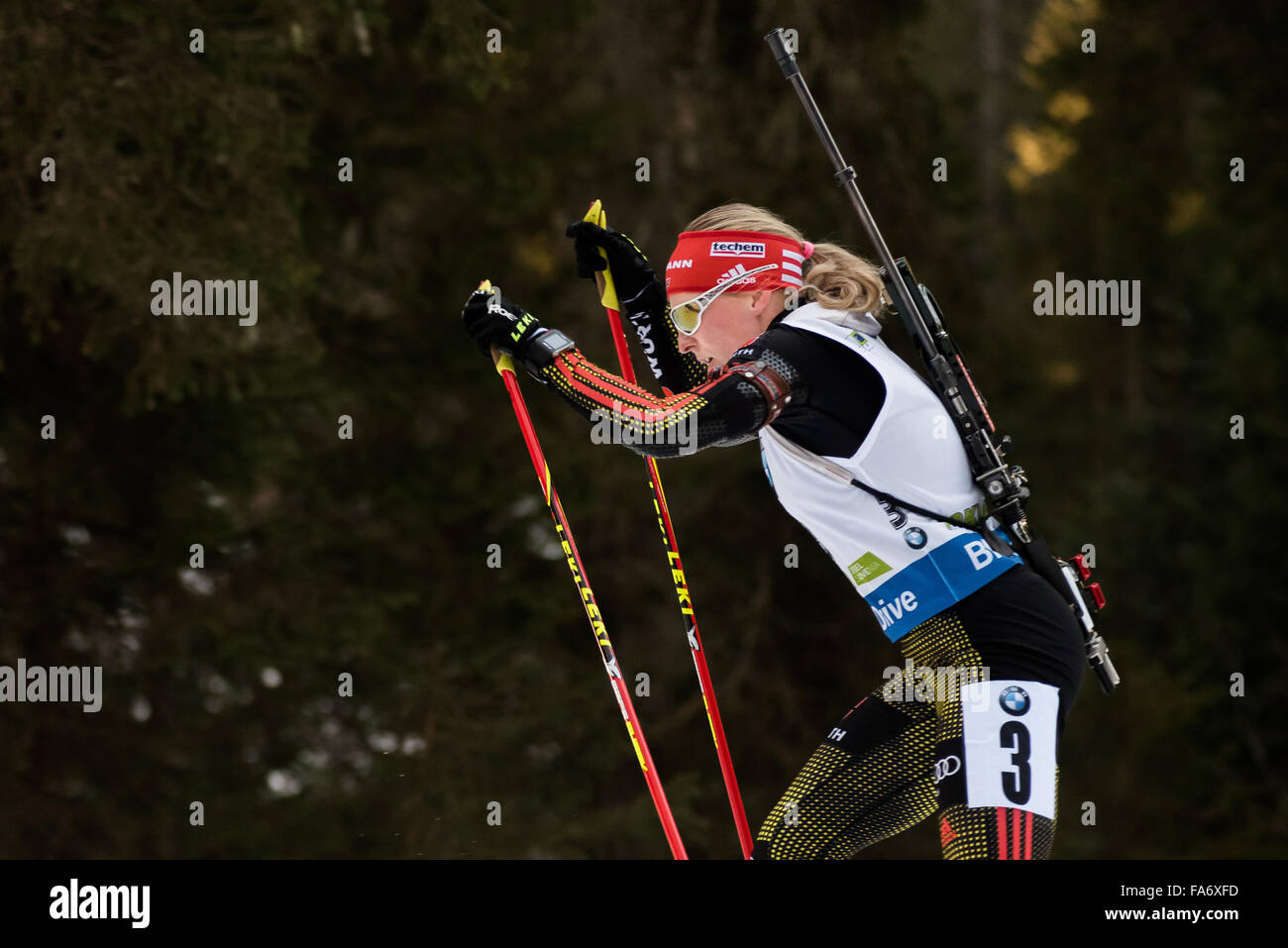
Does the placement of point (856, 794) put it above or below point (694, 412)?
below

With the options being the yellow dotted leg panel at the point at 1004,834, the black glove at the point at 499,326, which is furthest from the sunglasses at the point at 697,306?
the yellow dotted leg panel at the point at 1004,834

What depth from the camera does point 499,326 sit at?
12.2 ft

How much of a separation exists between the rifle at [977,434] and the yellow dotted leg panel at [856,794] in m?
0.47

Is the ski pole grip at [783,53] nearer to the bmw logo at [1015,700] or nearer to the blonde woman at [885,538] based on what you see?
the blonde woman at [885,538]

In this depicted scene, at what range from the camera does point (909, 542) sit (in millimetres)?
3439

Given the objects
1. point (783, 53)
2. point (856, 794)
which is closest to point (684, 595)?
point (856, 794)

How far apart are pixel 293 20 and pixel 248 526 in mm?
2501

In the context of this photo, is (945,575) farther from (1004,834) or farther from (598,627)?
(598,627)

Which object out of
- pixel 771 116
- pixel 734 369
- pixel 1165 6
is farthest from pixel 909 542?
pixel 1165 6

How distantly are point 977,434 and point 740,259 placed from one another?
759 mm

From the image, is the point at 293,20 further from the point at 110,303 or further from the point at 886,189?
the point at 886,189

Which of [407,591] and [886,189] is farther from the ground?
[886,189]

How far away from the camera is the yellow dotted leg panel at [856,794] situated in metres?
3.75

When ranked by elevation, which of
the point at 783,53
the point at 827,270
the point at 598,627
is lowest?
the point at 598,627
